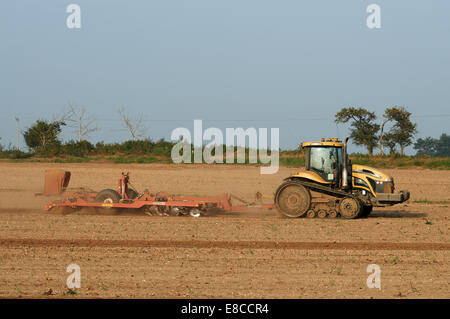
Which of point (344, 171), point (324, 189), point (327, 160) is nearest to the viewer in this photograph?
point (344, 171)

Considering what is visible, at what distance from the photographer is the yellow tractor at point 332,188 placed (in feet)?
57.1

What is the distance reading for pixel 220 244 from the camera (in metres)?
13.3

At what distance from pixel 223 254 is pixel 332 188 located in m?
6.42

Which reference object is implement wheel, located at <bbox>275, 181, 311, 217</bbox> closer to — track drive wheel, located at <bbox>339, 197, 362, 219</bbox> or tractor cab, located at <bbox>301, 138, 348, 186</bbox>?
→ tractor cab, located at <bbox>301, 138, 348, 186</bbox>

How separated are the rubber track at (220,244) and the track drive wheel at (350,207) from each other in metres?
3.69

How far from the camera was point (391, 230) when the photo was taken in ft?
51.9

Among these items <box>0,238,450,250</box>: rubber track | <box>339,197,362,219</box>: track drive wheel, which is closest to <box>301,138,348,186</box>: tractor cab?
<box>339,197,362,219</box>: track drive wheel

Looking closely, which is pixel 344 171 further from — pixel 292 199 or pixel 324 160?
pixel 292 199

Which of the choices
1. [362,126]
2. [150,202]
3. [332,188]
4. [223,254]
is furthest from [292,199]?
[362,126]

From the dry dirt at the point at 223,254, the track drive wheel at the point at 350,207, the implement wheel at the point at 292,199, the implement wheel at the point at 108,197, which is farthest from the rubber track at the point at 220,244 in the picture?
Answer: the implement wheel at the point at 108,197

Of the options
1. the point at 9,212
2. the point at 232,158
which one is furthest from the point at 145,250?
the point at 232,158

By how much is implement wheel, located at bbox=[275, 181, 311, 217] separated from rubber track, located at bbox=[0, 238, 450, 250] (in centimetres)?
427
